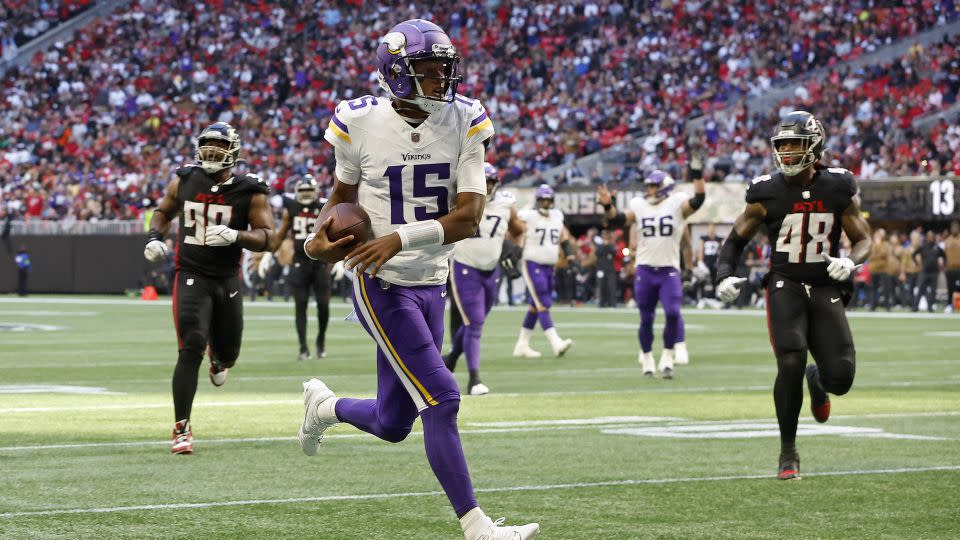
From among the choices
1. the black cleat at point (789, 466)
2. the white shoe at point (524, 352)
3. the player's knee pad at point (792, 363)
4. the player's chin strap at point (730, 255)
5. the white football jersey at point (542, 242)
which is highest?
the player's chin strap at point (730, 255)

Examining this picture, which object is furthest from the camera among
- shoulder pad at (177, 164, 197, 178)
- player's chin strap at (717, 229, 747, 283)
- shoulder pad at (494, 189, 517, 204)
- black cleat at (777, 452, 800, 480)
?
shoulder pad at (494, 189, 517, 204)

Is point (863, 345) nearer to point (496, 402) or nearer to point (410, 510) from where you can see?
point (496, 402)

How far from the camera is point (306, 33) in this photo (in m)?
49.4

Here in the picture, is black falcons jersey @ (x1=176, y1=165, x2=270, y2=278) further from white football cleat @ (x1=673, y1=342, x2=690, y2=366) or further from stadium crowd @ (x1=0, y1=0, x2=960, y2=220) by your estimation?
stadium crowd @ (x1=0, y1=0, x2=960, y2=220)

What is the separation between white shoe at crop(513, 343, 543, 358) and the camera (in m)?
19.0

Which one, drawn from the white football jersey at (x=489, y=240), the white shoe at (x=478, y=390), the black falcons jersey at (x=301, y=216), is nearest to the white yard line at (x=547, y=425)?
the white shoe at (x=478, y=390)

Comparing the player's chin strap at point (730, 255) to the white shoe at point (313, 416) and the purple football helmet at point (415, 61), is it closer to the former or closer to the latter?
the white shoe at point (313, 416)

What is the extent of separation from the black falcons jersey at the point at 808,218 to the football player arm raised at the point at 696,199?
20.2 feet

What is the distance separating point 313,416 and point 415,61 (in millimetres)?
1954

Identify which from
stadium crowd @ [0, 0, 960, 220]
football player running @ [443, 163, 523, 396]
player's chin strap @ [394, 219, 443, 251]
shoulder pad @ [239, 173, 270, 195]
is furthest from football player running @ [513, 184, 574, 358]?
stadium crowd @ [0, 0, 960, 220]

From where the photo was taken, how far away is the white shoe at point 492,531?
5.78 m

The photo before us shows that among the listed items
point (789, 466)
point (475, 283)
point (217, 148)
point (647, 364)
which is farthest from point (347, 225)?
point (647, 364)

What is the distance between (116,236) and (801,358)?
35260 mm

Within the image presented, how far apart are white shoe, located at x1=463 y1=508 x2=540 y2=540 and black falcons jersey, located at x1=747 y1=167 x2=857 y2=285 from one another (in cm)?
333
